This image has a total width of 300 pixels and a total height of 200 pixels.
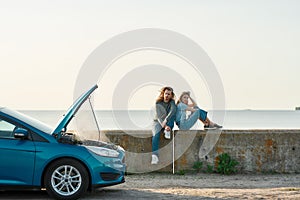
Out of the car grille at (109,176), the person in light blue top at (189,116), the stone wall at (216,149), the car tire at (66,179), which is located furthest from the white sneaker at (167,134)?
the car tire at (66,179)

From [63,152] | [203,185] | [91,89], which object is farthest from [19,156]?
[203,185]

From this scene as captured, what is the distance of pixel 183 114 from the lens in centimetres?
1272

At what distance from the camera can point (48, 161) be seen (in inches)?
338

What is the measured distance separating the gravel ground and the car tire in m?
0.32

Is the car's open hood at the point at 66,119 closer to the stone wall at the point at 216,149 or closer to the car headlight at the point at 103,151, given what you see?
the car headlight at the point at 103,151

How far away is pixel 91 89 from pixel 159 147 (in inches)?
124

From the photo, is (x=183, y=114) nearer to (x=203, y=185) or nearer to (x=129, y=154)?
(x=129, y=154)

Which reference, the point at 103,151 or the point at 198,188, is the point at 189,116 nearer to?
the point at 198,188

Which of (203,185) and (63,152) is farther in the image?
(203,185)

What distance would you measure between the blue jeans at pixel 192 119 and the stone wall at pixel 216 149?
30cm

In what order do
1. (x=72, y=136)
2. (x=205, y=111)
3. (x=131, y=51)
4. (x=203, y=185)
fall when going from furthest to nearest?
(x=131, y=51) < (x=205, y=111) < (x=203, y=185) < (x=72, y=136)

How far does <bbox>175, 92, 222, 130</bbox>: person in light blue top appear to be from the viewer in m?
12.6

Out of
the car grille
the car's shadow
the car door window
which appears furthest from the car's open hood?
the car's shadow

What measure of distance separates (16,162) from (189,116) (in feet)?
17.0
